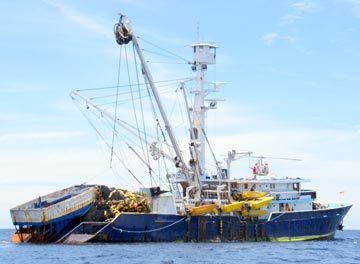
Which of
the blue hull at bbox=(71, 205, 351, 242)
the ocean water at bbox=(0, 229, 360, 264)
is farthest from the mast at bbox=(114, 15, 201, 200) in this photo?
the ocean water at bbox=(0, 229, 360, 264)

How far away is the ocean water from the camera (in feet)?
125

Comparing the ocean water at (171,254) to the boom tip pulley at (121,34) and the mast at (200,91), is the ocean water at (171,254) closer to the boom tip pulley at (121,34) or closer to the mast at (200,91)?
the mast at (200,91)

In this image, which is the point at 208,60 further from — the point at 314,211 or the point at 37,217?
the point at 37,217

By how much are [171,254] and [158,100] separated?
13.2 m

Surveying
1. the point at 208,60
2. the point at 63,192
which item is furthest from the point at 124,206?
the point at 208,60

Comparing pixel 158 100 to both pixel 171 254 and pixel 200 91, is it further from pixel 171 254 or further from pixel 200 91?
pixel 171 254

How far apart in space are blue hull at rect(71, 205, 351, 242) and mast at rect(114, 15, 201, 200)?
10.7 feet

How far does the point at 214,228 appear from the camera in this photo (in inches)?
2039

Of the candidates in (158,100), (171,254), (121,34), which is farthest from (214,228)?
(121,34)

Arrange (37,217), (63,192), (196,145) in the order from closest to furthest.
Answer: (37,217)
(63,192)
(196,145)

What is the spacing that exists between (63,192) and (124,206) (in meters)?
5.17

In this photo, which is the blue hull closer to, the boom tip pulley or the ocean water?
the ocean water

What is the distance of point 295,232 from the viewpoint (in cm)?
5628

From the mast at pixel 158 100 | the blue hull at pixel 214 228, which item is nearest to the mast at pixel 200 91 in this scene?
the mast at pixel 158 100
